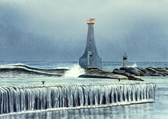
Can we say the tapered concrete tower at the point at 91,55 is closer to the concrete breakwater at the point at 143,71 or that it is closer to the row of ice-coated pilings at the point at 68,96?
the concrete breakwater at the point at 143,71

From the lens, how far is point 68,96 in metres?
8.38

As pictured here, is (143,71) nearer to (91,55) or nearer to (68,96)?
(91,55)

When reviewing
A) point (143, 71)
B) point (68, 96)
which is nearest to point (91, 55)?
point (143, 71)

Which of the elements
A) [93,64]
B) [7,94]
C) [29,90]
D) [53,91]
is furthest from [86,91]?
[93,64]

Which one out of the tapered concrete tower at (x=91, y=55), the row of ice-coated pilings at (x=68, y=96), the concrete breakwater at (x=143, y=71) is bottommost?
the concrete breakwater at (x=143, y=71)

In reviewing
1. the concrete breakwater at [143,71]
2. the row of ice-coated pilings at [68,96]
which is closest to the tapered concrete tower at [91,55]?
the concrete breakwater at [143,71]

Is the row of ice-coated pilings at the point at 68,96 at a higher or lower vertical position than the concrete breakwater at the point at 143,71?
higher

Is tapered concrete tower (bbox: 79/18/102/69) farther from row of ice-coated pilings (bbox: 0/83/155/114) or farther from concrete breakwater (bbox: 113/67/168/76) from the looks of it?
row of ice-coated pilings (bbox: 0/83/155/114)

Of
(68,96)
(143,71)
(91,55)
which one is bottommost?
(143,71)

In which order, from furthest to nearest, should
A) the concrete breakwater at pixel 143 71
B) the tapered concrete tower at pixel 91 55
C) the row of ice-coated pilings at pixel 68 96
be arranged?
the concrete breakwater at pixel 143 71, the tapered concrete tower at pixel 91 55, the row of ice-coated pilings at pixel 68 96

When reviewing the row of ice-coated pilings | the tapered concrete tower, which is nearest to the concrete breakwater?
the tapered concrete tower

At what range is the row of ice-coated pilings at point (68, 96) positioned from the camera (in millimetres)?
7617

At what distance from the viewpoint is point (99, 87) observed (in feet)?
29.3

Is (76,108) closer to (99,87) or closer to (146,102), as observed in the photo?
(99,87)
